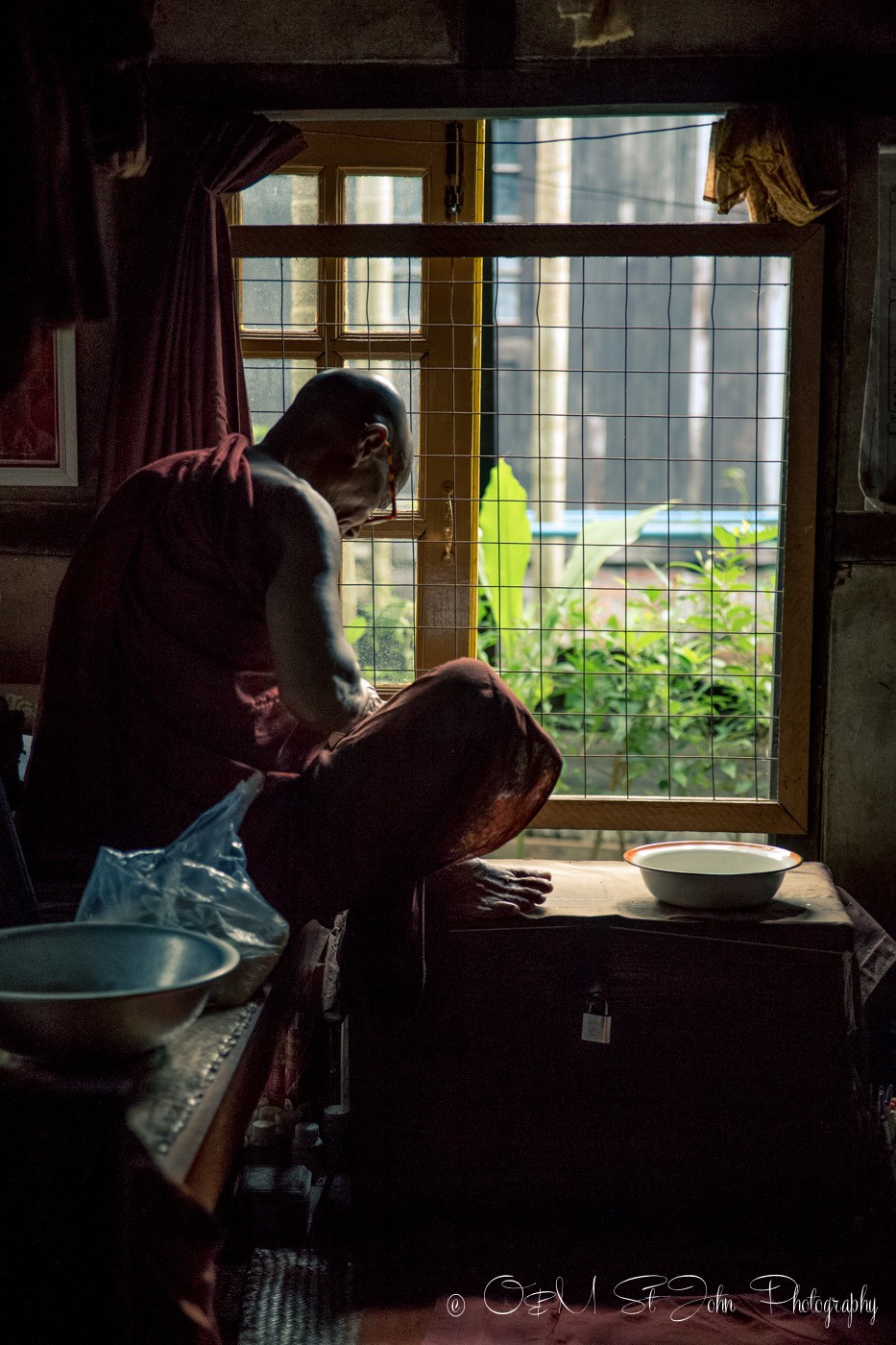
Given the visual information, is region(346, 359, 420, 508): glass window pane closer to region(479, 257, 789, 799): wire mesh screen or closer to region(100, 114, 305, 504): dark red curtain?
region(479, 257, 789, 799): wire mesh screen


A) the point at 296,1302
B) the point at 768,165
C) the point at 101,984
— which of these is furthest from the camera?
the point at 768,165

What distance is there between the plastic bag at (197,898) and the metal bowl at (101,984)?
0.60 feet

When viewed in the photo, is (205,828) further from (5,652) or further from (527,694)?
(527,694)

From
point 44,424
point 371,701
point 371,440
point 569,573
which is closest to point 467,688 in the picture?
point 371,701

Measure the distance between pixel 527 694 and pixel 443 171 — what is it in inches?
87.0

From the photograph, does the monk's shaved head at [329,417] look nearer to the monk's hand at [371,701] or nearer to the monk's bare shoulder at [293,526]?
the monk's bare shoulder at [293,526]

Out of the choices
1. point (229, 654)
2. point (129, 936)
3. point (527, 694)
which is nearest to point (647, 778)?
point (527, 694)

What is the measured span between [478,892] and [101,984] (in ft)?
3.15

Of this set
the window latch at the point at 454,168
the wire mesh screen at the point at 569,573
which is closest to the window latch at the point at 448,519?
the wire mesh screen at the point at 569,573

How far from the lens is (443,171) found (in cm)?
306

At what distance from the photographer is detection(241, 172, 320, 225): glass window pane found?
122 inches

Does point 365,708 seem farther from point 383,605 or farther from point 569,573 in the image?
point 569,573

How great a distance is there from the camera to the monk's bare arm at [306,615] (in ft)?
6.84

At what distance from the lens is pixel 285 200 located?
10.2ft
